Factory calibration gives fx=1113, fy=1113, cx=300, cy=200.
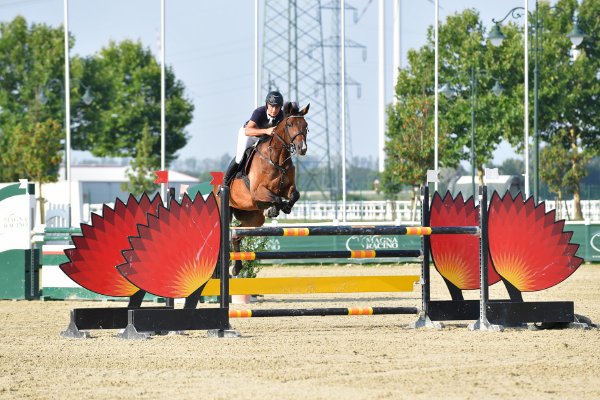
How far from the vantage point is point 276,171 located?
38.5 feet

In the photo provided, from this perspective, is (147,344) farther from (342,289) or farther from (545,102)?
(545,102)

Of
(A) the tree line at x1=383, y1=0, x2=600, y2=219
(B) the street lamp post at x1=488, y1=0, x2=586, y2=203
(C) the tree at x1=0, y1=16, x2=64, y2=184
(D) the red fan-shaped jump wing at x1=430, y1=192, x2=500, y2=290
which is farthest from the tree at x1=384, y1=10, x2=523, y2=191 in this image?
(D) the red fan-shaped jump wing at x1=430, y1=192, x2=500, y2=290

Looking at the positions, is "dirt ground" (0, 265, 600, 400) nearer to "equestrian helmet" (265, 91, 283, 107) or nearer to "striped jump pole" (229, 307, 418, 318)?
"striped jump pole" (229, 307, 418, 318)

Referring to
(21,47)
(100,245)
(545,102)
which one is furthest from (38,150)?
(100,245)

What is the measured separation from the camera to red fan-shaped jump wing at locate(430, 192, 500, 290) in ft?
39.2

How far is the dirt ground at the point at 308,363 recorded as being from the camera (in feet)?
25.3

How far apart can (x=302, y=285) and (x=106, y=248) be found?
204 centimetres

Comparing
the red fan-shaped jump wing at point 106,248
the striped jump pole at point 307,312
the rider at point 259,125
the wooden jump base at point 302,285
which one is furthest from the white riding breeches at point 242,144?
the striped jump pole at point 307,312

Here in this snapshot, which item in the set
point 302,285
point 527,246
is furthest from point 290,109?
point 527,246

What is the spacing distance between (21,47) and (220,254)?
163ft

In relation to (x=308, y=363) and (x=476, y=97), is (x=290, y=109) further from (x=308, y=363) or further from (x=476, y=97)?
(x=476, y=97)

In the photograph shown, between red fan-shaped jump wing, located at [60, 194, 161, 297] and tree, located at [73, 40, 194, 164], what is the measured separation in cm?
4443

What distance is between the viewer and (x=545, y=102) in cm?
4562

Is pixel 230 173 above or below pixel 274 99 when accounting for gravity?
below
